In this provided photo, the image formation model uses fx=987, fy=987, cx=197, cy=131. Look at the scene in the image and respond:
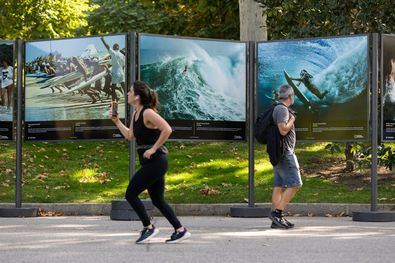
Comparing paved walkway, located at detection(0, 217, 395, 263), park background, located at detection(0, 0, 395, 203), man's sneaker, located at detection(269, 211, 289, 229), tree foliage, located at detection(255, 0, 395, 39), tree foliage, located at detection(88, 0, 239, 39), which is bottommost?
paved walkway, located at detection(0, 217, 395, 263)

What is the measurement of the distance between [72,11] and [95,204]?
15362 mm

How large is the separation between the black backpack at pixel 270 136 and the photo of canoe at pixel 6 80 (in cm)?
389

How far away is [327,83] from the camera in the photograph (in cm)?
1358

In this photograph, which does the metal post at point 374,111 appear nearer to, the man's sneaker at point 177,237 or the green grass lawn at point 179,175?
the green grass lawn at point 179,175

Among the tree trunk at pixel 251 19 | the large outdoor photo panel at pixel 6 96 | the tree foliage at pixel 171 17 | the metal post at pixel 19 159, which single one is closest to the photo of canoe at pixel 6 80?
the large outdoor photo panel at pixel 6 96

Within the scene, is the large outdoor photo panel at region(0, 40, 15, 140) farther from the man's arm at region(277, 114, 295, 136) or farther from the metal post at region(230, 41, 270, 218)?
the man's arm at region(277, 114, 295, 136)

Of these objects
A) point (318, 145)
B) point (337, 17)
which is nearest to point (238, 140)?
point (337, 17)

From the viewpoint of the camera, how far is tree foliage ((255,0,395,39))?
58.6 feet

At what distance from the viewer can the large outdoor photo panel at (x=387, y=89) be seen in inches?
526

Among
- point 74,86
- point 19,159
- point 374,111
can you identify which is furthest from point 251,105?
point 19,159

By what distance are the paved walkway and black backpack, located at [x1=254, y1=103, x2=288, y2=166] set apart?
0.92 metres

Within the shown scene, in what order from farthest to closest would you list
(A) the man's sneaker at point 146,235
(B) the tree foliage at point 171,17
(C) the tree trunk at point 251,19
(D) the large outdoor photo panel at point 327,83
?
(B) the tree foliage at point 171,17, (C) the tree trunk at point 251,19, (D) the large outdoor photo panel at point 327,83, (A) the man's sneaker at point 146,235

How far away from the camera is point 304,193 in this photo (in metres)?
16.0

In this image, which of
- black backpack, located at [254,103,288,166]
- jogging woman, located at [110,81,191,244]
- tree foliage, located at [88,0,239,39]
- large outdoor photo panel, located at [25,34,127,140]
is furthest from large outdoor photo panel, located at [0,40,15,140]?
tree foliage, located at [88,0,239,39]
